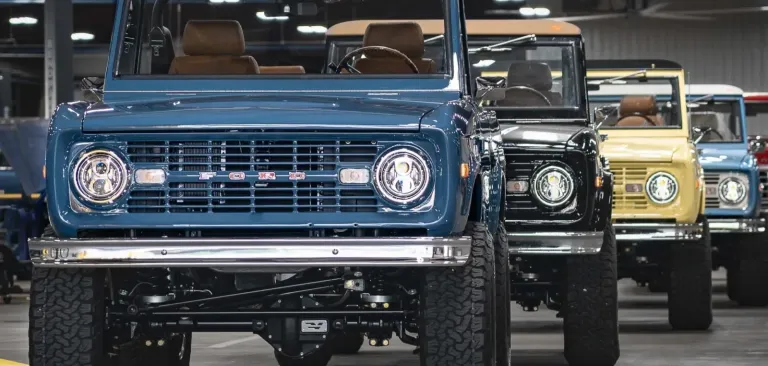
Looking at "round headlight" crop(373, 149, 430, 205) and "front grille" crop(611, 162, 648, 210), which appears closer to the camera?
"round headlight" crop(373, 149, 430, 205)

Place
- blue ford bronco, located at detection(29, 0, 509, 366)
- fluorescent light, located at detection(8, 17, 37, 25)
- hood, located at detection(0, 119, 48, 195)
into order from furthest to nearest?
fluorescent light, located at detection(8, 17, 37, 25) → hood, located at detection(0, 119, 48, 195) → blue ford bronco, located at detection(29, 0, 509, 366)

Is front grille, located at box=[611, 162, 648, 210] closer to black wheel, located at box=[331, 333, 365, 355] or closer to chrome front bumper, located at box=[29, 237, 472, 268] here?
black wheel, located at box=[331, 333, 365, 355]

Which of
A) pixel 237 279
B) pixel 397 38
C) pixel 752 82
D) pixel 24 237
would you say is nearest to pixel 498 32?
pixel 397 38

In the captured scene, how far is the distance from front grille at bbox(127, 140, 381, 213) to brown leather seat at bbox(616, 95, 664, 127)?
9.07 metres

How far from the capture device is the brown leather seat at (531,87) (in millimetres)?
13586

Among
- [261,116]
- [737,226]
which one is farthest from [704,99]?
[261,116]

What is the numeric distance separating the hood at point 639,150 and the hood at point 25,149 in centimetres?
999

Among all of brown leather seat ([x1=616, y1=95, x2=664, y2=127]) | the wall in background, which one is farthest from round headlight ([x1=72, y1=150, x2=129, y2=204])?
the wall in background

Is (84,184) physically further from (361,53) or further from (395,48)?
(395,48)

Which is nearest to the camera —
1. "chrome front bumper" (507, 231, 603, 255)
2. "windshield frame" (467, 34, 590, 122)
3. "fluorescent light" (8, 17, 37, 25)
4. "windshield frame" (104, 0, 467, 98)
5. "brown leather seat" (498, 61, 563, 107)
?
"windshield frame" (104, 0, 467, 98)

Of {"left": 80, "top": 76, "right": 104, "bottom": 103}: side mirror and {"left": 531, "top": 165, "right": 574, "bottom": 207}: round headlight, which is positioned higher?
{"left": 80, "top": 76, "right": 104, "bottom": 103}: side mirror

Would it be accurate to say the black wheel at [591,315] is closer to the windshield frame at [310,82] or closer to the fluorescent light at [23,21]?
the windshield frame at [310,82]

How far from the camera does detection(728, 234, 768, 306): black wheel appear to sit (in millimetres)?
19406

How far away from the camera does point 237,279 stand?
8641 mm
